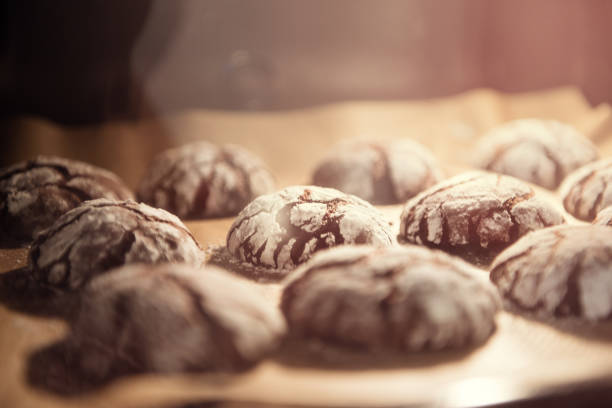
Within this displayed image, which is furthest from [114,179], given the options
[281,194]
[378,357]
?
[378,357]

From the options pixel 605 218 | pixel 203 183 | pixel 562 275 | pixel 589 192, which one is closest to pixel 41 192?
pixel 203 183

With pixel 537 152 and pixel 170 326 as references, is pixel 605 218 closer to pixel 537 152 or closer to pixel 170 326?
A: pixel 537 152

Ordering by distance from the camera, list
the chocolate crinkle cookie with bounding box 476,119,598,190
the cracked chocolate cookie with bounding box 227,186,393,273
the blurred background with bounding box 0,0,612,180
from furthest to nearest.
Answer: the blurred background with bounding box 0,0,612,180 < the chocolate crinkle cookie with bounding box 476,119,598,190 < the cracked chocolate cookie with bounding box 227,186,393,273

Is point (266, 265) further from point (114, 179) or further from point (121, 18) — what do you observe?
point (121, 18)

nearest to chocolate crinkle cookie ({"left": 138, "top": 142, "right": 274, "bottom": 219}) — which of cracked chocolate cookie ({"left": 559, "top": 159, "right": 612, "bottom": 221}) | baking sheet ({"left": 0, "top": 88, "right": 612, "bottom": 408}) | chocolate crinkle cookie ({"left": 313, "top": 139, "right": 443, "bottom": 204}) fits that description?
chocolate crinkle cookie ({"left": 313, "top": 139, "right": 443, "bottom": 204})

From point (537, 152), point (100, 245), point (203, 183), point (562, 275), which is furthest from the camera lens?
point (537, 152)

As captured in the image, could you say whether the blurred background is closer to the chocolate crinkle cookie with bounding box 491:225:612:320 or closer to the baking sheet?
the baking sheet
